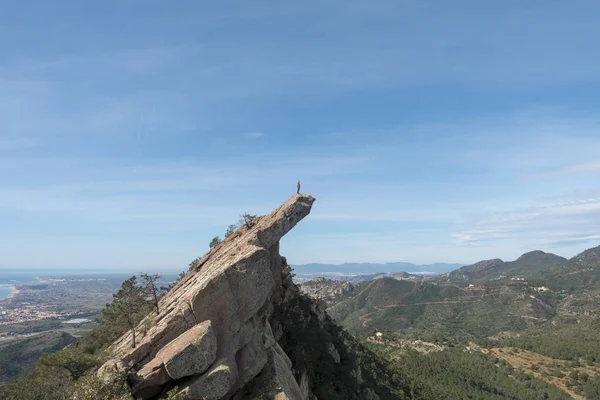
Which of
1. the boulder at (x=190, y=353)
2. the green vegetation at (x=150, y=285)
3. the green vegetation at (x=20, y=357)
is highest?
the green vegetation at (x=150, y=285)

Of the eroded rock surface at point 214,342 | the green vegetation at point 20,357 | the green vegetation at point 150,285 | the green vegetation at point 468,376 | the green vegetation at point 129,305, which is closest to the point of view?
the eroded rock surface at point 214,342

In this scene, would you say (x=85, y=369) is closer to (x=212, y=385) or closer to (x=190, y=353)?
(x=190, y=353)

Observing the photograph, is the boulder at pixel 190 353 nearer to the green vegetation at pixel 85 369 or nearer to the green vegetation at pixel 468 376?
the green vegetation at pixel 85 369

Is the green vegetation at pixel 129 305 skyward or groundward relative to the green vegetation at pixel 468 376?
skyward

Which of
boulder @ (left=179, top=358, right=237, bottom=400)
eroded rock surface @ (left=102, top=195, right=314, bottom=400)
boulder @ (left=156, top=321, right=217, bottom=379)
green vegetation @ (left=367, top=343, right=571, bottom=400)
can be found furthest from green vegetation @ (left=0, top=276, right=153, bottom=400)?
green vegetation @ (left=367, top=343, right=571, bottom=400)

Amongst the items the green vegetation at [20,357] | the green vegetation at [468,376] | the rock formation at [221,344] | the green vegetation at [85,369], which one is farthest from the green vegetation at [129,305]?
the green vegetation at [20,357]

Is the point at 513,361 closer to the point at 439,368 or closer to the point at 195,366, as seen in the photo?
the point at 439,368

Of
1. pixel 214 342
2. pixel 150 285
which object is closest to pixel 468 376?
→ pixel 150 285

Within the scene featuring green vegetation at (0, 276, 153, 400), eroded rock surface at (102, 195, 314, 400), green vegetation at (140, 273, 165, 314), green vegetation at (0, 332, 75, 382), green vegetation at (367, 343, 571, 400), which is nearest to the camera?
green vegetation at (0, 276, 153, 400)

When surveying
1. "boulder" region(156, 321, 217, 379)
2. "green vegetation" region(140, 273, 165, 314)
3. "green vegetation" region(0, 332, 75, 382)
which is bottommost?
"green vegetation" region(0, 332, 75, 382)

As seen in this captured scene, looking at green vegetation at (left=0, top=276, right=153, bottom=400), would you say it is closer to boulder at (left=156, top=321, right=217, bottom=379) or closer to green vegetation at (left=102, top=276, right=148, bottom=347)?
green vegetation at (left=102, top=276, right=148, bottom=347)

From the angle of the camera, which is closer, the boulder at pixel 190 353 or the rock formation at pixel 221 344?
the boulder at pixel 190 353

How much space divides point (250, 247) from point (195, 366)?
13.8 metres

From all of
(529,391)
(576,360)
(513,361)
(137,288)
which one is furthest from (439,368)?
(137,288)
